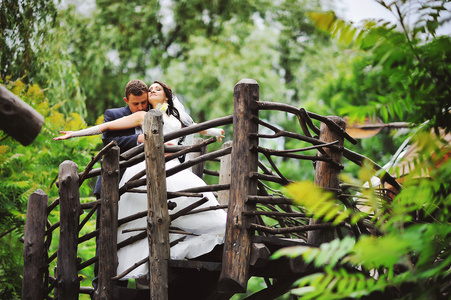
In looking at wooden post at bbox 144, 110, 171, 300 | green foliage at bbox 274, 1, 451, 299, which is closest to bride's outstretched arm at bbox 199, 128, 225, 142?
wooden post at bbox 144, 110, 171, 300

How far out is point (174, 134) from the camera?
14.0 ft

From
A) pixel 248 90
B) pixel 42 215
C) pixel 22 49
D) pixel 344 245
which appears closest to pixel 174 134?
pixel 248 90

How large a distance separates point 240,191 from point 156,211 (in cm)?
63

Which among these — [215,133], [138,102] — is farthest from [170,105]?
[215,133]

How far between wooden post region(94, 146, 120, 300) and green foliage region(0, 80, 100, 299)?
10.8ft

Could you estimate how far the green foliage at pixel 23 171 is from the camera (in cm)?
753

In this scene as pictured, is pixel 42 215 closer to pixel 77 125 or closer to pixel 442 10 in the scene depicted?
pixel 77 125

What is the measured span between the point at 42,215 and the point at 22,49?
4.92 meters

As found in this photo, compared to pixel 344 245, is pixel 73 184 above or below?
above

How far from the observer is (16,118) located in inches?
112

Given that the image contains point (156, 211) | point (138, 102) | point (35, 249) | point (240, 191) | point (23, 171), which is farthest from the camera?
point (23, 171)

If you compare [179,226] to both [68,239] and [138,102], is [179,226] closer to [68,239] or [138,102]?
[68,239]

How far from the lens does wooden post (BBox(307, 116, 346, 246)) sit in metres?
4.24

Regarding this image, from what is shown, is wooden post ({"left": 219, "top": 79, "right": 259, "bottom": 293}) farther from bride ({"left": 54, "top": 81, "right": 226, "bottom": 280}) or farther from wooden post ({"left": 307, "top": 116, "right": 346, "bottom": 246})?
wooden post ({"left": 307, "top": 116, "right": 346, "bottom": 246})
